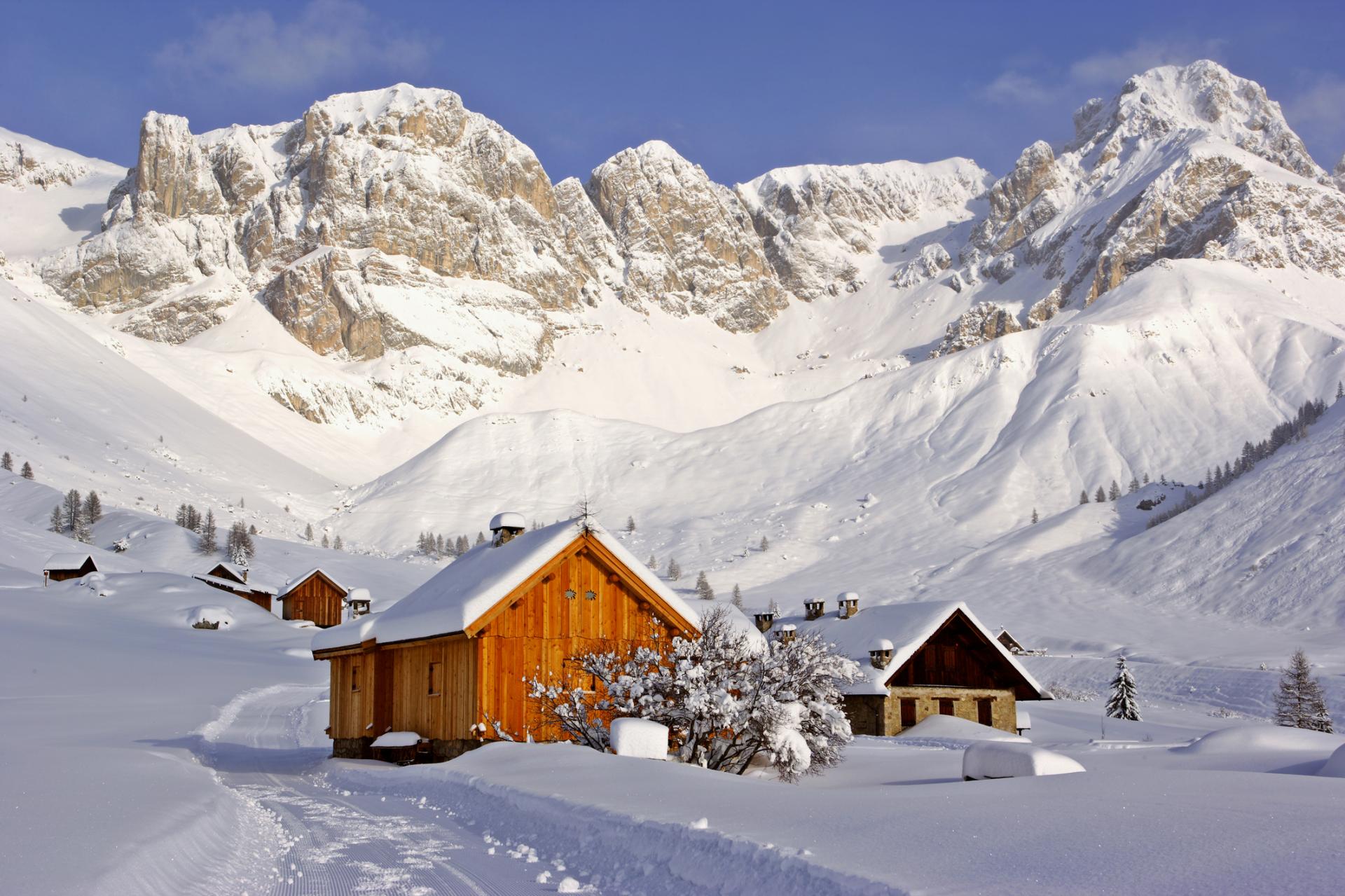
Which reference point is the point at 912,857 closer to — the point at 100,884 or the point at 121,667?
the point at 100,884

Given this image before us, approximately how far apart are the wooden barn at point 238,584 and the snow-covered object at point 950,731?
182 feet

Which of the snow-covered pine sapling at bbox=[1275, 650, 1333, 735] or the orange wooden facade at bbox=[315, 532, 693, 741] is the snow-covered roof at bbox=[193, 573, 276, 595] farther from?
the snow-covered pine sapling at bbox=[1275, 650, 1333, 735]

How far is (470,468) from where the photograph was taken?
149 m

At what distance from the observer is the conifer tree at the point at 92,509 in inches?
3605

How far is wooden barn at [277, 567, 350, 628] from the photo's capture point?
7650 centimetres

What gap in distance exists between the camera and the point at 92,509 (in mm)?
92000

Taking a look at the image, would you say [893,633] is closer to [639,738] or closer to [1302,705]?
[1302,705]

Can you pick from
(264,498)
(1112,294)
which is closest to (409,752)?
(264,498)

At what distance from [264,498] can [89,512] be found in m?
39.8

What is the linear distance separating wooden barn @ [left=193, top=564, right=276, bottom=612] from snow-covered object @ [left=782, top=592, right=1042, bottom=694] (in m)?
51.3

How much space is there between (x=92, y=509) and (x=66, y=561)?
25.6 metres

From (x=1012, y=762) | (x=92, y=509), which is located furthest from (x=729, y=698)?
(x=92, y=509)

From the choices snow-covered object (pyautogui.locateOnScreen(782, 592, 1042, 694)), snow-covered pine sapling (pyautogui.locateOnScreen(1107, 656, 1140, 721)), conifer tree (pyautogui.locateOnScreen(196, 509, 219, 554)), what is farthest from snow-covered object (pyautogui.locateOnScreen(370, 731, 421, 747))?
conifer tree (pyautogui.locateOnScreen(196, 509, 219, 554))

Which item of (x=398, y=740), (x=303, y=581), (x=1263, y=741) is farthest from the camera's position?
(x=303, y=581)
